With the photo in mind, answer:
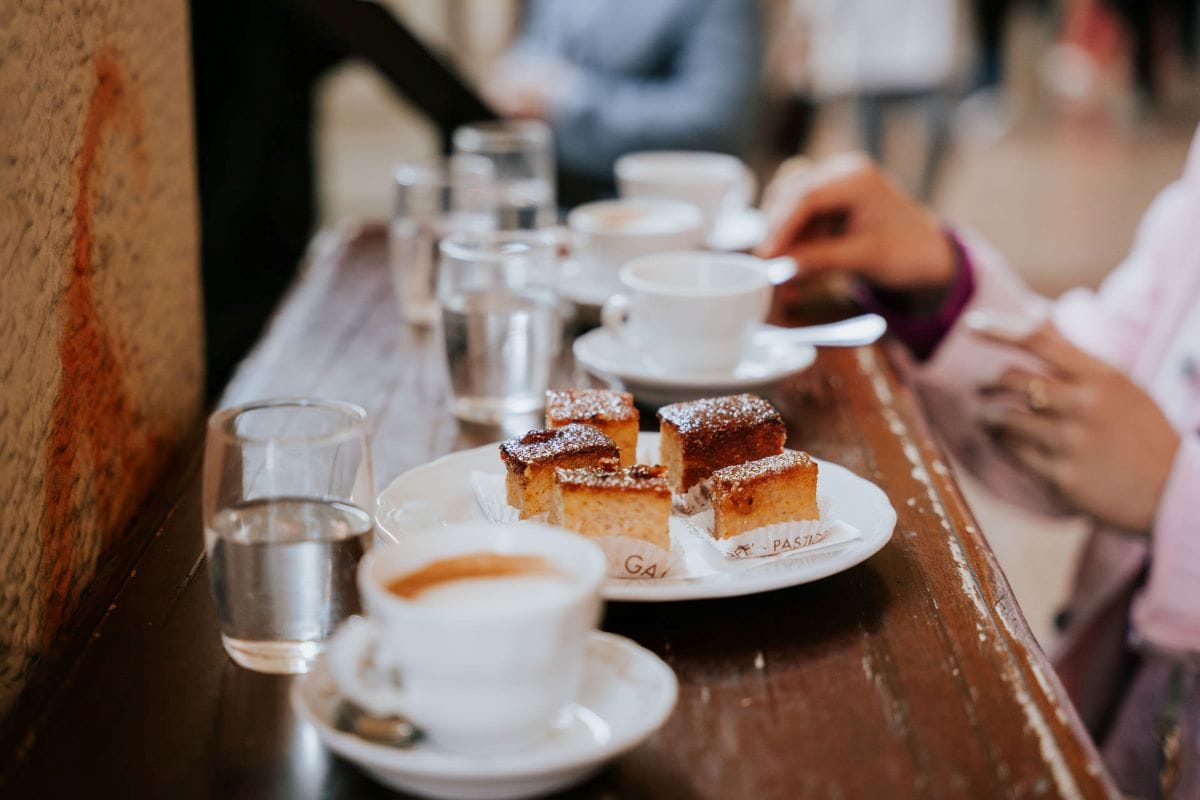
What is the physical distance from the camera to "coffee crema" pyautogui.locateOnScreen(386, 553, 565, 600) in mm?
557

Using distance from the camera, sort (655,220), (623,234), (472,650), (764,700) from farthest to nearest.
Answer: (655,220), (623,234), (764,700), (472,650)

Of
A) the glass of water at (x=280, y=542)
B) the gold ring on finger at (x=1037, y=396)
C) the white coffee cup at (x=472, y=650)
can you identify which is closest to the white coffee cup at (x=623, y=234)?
the gold ring on finger at (x=1037, y=396)

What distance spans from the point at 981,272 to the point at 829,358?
0.38m

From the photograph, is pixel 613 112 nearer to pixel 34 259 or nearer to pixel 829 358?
pixel 829 358

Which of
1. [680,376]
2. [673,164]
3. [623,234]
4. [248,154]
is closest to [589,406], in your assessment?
[680,376]

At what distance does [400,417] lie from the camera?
3.42 ft

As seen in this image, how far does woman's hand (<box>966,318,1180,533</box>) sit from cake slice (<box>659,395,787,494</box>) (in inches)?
16.0

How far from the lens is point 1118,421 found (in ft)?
3.81

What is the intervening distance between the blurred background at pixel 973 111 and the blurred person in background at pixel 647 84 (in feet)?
0.11

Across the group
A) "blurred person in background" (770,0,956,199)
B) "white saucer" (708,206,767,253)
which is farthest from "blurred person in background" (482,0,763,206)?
"white saucer" (708,206,767,253)

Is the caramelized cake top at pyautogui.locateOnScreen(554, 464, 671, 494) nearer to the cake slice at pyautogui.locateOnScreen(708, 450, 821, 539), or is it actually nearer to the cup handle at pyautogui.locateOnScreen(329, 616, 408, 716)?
the cake slice at pyautogui.locateOnScreen(708, 450, 821, 539)

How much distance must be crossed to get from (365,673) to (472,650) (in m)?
0.06

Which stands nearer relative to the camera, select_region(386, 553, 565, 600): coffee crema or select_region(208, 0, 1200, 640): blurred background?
select_region(386, 553, 565, 600): coffee crema

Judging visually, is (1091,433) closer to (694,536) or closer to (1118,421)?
(1118,421)
